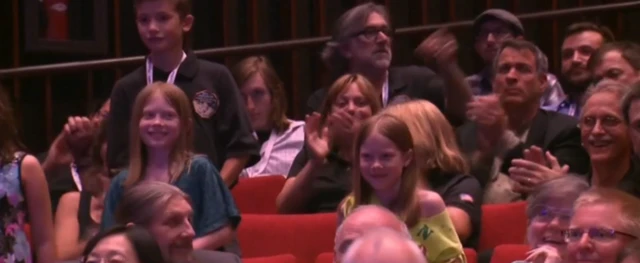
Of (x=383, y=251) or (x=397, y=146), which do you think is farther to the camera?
(x=397, y=146)

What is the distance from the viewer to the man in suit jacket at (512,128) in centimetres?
486

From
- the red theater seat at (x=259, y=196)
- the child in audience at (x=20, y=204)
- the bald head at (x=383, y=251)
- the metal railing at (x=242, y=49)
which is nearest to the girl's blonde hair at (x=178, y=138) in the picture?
the child in audience at (x=20, y=204)

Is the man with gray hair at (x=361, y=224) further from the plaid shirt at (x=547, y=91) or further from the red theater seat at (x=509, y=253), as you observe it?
the plaid shirt at (x=547, y=91)

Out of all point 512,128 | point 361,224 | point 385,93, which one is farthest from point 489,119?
point 361,224

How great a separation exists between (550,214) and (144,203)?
3.36 ft

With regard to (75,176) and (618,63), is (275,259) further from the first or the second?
(618,63)

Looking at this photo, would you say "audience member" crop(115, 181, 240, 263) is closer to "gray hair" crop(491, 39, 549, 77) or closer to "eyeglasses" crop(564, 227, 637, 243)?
"eyeglasses" crop(564, 227, 637, 243)

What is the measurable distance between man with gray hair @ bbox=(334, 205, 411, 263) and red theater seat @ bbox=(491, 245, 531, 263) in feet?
2.46

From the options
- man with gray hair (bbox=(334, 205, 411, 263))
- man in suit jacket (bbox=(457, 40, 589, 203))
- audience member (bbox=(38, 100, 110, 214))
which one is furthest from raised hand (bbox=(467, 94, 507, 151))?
man with gray hair (bbox=(334, 205, 411, 263))

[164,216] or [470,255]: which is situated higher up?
[164,216]

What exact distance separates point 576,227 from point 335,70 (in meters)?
2.44

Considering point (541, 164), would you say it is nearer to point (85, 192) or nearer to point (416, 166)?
point (416, 166)

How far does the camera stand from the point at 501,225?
4.52 metres

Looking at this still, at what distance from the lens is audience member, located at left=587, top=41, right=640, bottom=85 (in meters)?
5.06
